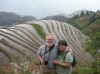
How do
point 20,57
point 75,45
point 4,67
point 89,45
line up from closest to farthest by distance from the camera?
point 4,67, point 20,57, point 89,45, point 75,45

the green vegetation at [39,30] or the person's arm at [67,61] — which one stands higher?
the green vegetation at [39,30]

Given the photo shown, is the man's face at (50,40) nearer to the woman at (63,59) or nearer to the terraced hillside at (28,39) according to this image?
the woman at (63,59)

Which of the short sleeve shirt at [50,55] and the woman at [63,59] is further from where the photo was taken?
the short sleeve shirt at [50,55]

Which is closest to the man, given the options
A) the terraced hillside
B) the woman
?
the woman

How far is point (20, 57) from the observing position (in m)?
13.1

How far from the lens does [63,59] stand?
7.72m

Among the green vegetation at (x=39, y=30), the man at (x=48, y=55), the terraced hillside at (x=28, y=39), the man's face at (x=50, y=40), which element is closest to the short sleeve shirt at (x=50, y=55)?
the man at (x=48, y=55)

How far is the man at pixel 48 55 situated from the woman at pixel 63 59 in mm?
115

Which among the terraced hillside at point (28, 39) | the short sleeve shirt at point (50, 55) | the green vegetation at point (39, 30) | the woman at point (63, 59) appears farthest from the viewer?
the green vegetation at point (39, 30)

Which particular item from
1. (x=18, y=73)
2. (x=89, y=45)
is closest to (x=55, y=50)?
(x=18, y=73)

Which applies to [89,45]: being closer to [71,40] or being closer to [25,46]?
[25,46]

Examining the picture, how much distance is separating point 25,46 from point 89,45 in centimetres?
296

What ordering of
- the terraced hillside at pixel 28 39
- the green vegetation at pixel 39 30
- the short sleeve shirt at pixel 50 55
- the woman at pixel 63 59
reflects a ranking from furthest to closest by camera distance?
the green vegetation at pixel 39 30, the terraced hillside at pixel 28 39, the short sleeve shirt at pixel 50 55, the woman at pixel 63 59

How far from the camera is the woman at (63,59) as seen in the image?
760 cm
